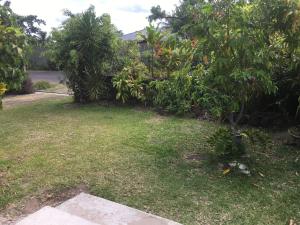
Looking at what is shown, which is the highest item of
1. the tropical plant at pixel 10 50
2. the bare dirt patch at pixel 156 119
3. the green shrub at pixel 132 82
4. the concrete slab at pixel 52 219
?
the tropical plant at pixel 10 50

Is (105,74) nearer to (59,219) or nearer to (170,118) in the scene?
(170,118)

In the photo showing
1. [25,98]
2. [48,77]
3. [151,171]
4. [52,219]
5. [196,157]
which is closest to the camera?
[52,219]

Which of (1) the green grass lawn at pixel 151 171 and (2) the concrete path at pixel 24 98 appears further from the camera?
(2) the concrete path at pixel 24 98

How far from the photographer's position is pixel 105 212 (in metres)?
3.08

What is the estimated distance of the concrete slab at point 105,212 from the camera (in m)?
2.92

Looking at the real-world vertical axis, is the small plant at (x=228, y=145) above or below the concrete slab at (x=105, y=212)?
above

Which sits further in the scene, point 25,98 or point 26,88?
point 26,88

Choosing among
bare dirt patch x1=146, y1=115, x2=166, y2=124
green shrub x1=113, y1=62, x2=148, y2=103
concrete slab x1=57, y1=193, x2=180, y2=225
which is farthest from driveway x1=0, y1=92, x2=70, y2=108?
concrete slab x1=57, y1=193, x2=180, y2=225

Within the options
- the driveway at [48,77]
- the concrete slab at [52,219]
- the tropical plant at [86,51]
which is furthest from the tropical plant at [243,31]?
the driveway at [48,77]

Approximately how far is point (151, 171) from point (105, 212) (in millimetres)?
1098

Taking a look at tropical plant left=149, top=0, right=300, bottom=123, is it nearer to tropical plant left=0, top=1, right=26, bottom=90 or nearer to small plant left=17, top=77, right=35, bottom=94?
tropical plant left=0, top=1, right=26, bottom=90

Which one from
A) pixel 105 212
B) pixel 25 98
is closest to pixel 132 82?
pixel 25 98

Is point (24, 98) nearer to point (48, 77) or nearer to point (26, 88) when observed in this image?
point (26, 88)

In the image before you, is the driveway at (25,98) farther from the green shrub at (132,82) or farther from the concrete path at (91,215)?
the concrete path at (91,215)
